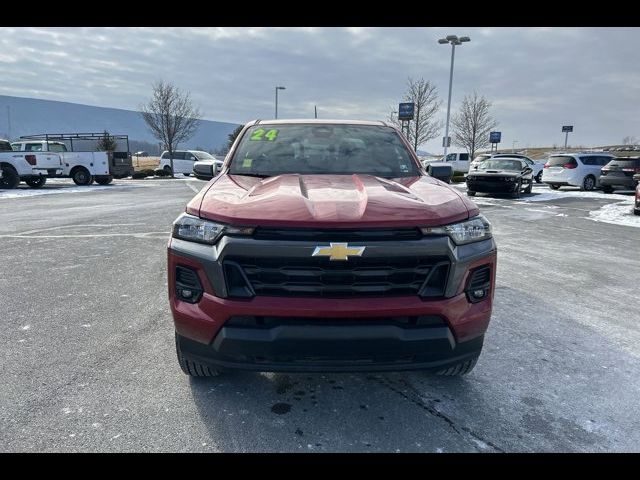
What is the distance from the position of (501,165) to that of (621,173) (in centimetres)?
496

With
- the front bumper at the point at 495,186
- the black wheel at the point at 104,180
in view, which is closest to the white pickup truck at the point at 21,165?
the black wheel at the point at 104,180

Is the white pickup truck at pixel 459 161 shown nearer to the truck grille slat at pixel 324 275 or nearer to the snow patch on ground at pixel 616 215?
the snow patch on ground at pixel 616 215

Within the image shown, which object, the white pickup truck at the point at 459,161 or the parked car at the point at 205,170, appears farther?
the white pickup truck at the point at 459,161

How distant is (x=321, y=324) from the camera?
2.12 metres

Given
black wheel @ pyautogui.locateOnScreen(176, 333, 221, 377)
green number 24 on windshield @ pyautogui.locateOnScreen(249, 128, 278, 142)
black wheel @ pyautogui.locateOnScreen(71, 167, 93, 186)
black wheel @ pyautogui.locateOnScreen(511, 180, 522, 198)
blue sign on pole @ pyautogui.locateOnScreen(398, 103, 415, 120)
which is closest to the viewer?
black wheel @ pyautogui.locateOnScreen(176, 333, 221, 377)

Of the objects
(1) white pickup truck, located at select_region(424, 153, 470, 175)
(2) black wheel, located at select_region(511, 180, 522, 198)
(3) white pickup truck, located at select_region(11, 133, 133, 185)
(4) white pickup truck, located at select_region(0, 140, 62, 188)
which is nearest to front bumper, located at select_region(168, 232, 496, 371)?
(2) black wheel, located at select_region(511, 180, 522, 198)

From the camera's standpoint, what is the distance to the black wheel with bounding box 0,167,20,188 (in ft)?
54.5

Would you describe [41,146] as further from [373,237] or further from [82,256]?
[373,237]

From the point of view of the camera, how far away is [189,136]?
3609 centimetres

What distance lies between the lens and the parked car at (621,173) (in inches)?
666

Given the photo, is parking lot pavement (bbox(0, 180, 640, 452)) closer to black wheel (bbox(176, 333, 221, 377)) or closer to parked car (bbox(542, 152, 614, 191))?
black wheel (bbox(176, 333, 221, 377))

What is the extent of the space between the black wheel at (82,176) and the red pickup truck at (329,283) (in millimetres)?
20388

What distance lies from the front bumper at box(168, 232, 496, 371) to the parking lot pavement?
0.42 meters

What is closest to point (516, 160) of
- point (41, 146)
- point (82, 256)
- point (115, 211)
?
point (115, 211)
